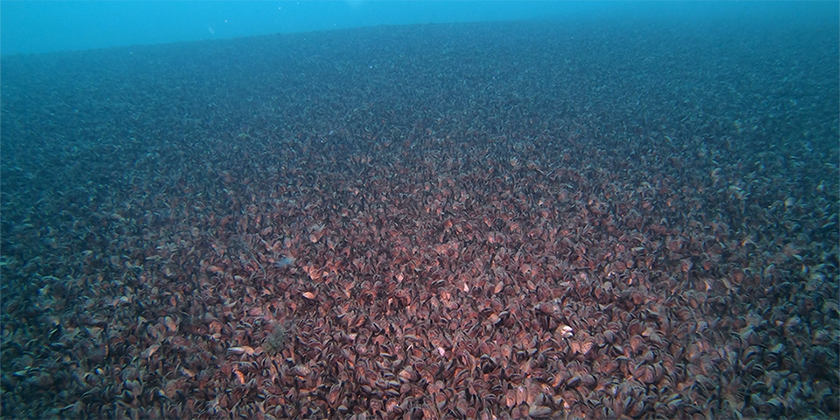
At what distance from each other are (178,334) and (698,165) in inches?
349

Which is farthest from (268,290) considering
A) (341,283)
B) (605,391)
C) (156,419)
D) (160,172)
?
(160,172)

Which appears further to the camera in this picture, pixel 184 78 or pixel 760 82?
pixel 184 78

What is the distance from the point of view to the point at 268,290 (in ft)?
16.6

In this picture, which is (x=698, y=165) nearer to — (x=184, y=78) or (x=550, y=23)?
(x=184, y=78)

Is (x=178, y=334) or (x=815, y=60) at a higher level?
(x=815, y=60)

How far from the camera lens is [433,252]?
5559 mm

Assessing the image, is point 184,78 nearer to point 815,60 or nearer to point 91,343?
point 91,343

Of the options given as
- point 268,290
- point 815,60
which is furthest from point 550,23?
point 268,290

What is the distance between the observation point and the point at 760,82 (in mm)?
11133

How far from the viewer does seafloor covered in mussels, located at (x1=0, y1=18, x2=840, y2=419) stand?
12.4 ft

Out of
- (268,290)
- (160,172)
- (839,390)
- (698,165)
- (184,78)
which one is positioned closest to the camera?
(839,390)

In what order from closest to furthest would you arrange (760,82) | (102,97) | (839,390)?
1. (839,390)
2. (760,82)
3. (102,97)

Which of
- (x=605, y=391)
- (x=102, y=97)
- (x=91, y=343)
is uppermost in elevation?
(x=102, y=97)

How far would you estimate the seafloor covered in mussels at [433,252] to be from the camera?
3770 millimetres
